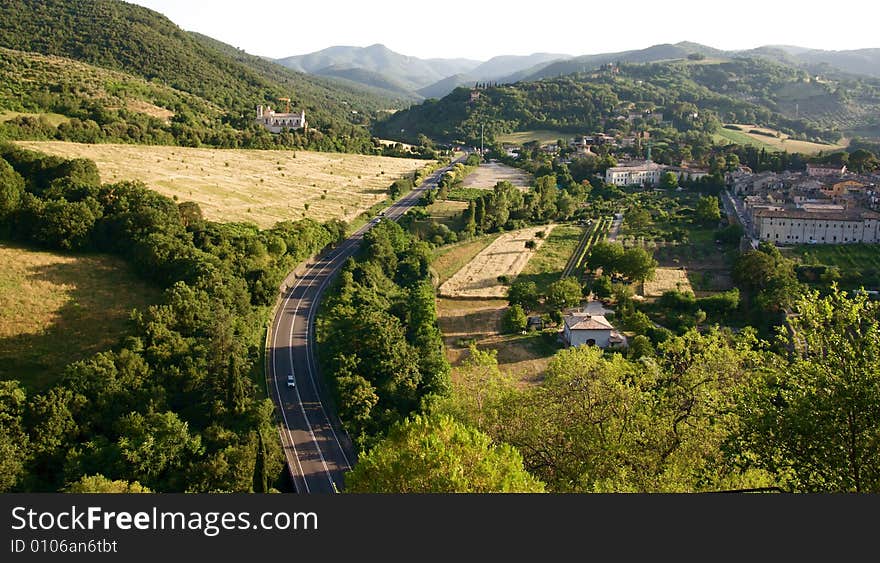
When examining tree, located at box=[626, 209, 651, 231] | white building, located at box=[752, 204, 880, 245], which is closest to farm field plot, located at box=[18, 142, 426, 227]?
tree, located at box=[626, 209, 651, 231]

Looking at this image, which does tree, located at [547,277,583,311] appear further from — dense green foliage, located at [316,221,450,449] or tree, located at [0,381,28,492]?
tree, located at [0,381,28,492]

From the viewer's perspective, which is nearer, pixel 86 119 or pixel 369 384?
pixel 369 384

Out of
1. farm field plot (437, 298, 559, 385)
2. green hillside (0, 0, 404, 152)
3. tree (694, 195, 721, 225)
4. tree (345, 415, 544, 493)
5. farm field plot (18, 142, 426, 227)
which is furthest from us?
green hillside (0, 0, 404, 152)

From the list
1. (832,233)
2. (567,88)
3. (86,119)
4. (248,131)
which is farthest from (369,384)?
(567,88)

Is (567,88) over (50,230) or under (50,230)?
over

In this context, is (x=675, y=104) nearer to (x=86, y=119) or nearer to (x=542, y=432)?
(x=86, y=119)

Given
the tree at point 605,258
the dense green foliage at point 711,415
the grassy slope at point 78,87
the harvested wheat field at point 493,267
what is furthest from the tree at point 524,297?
the grassy slope at point 78,87

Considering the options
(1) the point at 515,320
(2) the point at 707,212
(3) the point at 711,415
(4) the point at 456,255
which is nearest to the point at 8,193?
(1) the point at 515,320
